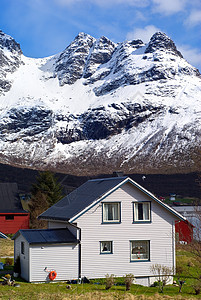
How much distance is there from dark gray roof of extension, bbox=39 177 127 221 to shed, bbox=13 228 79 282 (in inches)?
60.1

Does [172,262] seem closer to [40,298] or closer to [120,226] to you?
[120,226]

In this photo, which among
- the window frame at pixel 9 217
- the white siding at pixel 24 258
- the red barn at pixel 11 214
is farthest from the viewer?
the window frame at pixel 9 217

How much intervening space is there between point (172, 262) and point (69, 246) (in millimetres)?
7200

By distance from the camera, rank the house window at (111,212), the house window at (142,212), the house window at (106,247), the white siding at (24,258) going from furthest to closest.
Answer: the house window at (142,212) → the house window at (111,212) → the house window at (106,247) → the white siding at (24,258)

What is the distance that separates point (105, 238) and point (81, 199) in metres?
3.55

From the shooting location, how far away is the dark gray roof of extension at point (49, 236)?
84.8ft

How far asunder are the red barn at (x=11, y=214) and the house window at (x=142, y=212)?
96.7 ft

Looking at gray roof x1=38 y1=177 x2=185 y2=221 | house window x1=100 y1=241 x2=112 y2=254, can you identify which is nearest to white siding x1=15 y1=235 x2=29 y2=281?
gray roof x1=38 y1=177 x2=185 y2=221

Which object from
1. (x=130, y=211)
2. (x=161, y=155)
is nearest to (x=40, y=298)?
(x=130, y=211)

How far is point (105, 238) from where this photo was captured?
2745 centimetres

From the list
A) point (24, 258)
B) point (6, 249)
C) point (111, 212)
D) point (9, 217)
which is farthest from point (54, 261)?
point (9, 217)

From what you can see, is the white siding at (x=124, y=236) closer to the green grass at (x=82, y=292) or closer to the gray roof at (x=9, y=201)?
the green grass at (x=82, y=292)

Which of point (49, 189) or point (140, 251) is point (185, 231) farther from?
point (140, 251)

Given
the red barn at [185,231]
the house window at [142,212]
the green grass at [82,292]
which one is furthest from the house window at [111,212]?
the red barn at [185,231]
